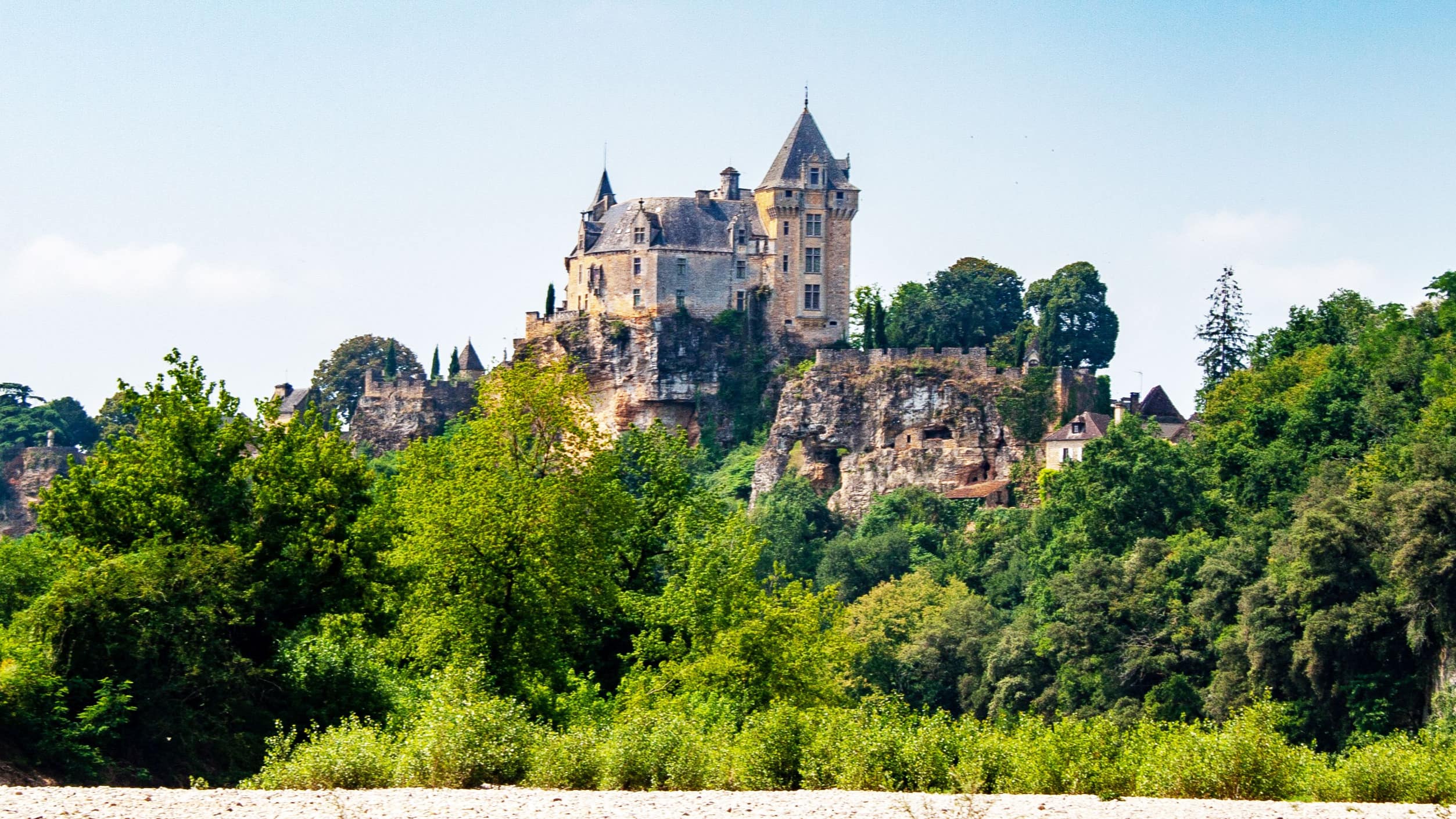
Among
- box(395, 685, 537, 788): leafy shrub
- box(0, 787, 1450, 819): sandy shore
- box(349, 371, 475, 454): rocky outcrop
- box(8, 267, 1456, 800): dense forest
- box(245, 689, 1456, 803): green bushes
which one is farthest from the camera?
box(349, 371, 475, 454): rocky outcrop

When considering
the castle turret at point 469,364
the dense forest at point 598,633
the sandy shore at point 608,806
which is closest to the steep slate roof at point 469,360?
the castle turret at point 469,364

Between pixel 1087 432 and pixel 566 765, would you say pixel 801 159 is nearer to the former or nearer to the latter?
pixel 1087 432

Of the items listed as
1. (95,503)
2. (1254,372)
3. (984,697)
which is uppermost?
(1254,372)

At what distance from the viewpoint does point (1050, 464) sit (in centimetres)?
9031

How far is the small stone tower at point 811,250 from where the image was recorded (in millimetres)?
99562

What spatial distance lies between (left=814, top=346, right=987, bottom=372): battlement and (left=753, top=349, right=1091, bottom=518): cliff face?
5cm

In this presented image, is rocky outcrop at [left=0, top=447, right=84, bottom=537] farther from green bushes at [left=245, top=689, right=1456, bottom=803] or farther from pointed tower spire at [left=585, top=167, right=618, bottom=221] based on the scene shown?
green bushes at [left=245, top=689, right=1456, bottom=803]

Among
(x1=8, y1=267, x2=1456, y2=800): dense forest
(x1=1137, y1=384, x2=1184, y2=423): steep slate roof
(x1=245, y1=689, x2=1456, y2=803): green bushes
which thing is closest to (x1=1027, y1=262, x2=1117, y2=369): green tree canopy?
(x1=1137, y1=384, x2=1184, y2=423): steep slate roof

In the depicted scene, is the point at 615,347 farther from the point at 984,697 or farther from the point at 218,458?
the point at 218,458

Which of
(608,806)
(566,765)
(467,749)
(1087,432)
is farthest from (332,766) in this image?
(1087,432)

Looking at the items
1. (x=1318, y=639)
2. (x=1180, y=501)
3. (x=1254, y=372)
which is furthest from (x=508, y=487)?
(x=1254, y=372)

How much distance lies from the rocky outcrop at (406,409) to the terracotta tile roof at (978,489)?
26193 millimetres

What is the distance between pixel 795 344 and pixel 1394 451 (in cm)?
3921

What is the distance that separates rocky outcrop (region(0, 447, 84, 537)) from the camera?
115 m
